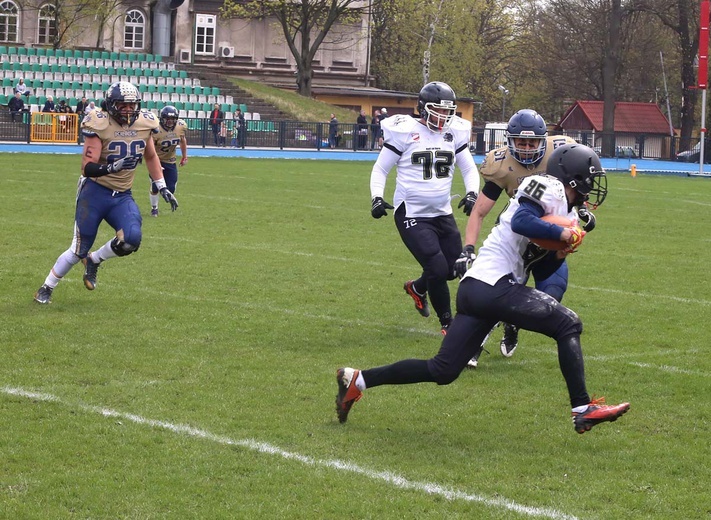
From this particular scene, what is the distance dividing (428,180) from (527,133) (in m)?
1.46

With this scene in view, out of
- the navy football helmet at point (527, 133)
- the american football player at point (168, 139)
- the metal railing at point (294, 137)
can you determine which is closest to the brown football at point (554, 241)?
the navy football helmet at point (527, 133)

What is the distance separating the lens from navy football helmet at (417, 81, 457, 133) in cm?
792

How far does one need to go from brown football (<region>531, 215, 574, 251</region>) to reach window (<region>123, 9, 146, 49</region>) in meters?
52.1

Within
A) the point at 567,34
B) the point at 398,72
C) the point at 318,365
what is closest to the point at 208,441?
the point at 318,365

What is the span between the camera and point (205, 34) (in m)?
54.3

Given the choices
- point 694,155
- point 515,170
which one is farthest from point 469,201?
point 694,155

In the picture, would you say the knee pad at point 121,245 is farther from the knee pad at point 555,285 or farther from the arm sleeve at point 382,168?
the knee pad at point 555,285

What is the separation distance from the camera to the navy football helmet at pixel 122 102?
8.71 m

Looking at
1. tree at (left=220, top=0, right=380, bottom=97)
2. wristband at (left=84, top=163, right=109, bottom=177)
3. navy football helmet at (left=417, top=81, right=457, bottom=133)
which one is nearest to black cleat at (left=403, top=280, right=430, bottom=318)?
navy football helmet at (left=417, top=81, right=457, bottom=133)

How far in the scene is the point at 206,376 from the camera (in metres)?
6.78

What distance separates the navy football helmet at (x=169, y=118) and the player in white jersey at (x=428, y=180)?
8.43 m

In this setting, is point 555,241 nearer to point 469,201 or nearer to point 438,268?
point 438,268

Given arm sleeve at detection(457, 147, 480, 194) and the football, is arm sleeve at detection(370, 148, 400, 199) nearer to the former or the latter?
arm sleeve at detection(457, 147, 480, 194)

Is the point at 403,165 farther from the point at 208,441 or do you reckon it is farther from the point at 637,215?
the point at 637,215
